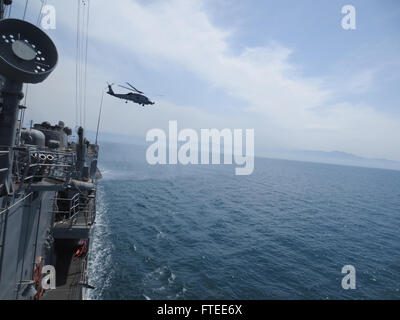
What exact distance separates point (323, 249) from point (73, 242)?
32.2m

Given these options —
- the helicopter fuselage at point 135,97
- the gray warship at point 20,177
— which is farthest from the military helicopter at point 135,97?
the gray warship at point 20,177

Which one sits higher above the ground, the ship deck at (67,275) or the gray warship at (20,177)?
the gray warship at (20,177)

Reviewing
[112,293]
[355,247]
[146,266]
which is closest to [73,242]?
[112,293]

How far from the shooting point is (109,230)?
107 feet

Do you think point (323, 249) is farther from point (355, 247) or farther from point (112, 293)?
point (112, 293)

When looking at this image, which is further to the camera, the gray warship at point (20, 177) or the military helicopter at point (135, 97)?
the military helicopter at point (135, 97)
